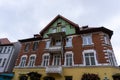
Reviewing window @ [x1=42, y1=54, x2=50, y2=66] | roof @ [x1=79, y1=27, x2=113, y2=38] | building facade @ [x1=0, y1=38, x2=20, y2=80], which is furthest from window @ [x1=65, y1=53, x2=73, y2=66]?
building facade @ [x1=0, y1=38, x2=20, y2=80]

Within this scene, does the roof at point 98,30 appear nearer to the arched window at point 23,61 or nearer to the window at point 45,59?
the window at point 45,59

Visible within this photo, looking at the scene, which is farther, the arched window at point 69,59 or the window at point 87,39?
the window at point 87,39

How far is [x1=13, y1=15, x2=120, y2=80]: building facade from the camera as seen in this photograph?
1762 centimetres

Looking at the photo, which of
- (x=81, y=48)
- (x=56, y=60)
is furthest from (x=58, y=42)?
(x=81, y=48)

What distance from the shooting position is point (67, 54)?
20703mm

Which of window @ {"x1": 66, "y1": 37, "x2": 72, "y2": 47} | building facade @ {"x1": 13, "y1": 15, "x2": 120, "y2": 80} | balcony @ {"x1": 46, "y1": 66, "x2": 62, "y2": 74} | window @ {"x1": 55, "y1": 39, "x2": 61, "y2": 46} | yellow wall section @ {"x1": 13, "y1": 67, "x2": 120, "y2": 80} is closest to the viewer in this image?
yellow wall section @ {"x1": 13, "y1": 67, "x2": 120, "y2": 80}

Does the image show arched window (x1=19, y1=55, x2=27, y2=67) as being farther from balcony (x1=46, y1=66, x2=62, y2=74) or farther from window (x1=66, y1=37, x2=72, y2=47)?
window (x1=66, y1=37, x2=72, y2=47)

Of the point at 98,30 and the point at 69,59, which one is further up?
the point at 98,30

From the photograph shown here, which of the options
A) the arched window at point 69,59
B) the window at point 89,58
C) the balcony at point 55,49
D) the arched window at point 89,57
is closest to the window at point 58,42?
the balcony at point 55,49

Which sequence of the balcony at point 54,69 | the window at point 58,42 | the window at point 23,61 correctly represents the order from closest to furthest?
1. the balcony at point 54,69
2. the window at point 58,42
3. the window at point 23,61

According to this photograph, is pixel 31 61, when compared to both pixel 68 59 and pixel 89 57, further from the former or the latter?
pixel 89 57

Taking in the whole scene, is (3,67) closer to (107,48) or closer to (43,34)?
(43,34)

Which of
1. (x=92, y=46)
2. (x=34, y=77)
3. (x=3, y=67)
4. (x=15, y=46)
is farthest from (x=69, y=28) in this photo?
(x=3, y=67)

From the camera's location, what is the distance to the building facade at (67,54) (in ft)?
57.8
